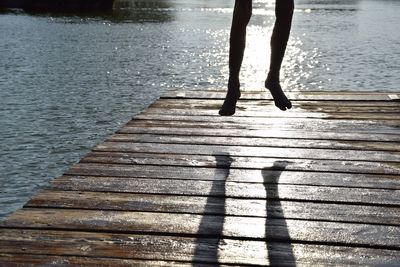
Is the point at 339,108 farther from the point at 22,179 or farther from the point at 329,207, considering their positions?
the point at 22,179

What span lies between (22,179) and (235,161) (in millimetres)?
5279

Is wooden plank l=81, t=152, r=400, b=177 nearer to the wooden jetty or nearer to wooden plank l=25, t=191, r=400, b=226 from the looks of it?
the wooden jetty

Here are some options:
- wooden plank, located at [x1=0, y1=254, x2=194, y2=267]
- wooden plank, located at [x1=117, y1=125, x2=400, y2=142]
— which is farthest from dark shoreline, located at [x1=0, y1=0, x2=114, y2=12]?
wooden plank, located at [x1=0, y1=254, x2=194, y2=267]

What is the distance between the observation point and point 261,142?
513 centimetres

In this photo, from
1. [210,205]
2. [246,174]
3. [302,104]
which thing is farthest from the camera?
[302,104]

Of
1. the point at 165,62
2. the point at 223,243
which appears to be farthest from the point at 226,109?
the point at 165,62

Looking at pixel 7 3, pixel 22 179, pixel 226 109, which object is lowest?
pixel 7 3

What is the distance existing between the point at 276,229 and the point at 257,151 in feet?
5.49

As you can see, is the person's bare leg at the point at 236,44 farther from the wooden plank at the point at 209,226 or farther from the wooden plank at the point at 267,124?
the wooden plank at the point at 209,226

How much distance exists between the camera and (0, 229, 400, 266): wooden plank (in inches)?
112

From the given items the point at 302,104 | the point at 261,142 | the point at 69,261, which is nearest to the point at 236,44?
the point at 261,142

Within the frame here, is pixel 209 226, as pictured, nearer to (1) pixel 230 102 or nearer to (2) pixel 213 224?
(2) pixel 213 224

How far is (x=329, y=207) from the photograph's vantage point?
3531 millimetres

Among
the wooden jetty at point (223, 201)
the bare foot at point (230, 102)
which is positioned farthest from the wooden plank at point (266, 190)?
the bare foot at point (230, 102)
